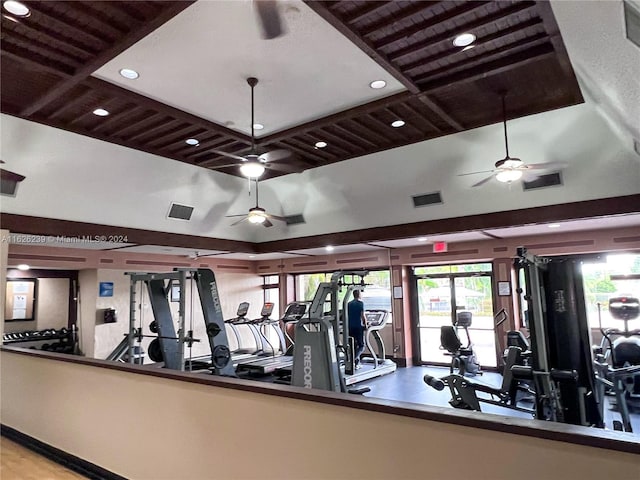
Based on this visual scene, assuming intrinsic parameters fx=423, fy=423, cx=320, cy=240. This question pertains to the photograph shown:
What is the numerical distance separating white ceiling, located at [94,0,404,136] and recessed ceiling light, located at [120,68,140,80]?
0.05 metres

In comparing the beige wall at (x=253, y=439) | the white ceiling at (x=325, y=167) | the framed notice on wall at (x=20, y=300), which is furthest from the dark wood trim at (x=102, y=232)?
the framed notice on wall at (x=20, y=300)

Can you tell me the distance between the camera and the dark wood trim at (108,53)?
3.11 m

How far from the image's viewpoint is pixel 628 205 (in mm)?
5668

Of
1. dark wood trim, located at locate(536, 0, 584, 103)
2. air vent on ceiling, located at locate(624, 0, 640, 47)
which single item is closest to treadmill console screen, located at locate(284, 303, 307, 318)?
dark wood trim, located at locate(536, 0, 584, 103)

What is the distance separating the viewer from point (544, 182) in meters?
6.12

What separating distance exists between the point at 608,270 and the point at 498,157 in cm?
364

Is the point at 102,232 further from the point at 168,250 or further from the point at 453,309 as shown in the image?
the point at 453,309

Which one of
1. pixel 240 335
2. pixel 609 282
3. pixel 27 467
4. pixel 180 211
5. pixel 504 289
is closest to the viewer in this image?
pixel 27 467

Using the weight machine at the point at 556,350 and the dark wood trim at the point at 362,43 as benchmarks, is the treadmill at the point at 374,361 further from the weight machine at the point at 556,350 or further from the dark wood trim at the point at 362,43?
the dark wood trim at the point at 362,43

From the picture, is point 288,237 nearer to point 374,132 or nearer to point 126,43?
point 374,132

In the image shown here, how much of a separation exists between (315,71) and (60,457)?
4.34 meters

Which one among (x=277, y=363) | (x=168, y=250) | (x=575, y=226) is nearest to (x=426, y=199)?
(x=575, y=226)

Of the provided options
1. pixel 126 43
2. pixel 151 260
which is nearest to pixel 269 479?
pixel 126 43

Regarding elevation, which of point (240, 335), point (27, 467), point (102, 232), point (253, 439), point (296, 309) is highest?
point (102, 232)
